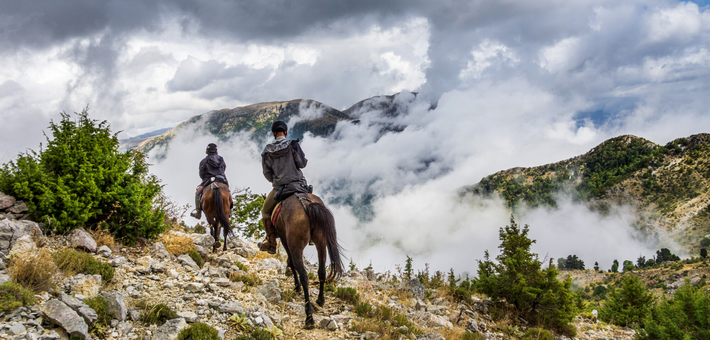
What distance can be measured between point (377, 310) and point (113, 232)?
7.24m

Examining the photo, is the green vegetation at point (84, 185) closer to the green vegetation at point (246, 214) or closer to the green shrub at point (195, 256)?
the green shrub at point (195, 256)

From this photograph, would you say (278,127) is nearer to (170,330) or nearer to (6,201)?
(170,330)

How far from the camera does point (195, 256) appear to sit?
920cm

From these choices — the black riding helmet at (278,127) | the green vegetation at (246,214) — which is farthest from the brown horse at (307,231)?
the green vegetation at (246,214)

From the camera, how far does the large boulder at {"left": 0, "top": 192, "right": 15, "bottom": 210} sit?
302 inches

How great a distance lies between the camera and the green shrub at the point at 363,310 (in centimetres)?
733

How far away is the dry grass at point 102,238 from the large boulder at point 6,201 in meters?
1.63

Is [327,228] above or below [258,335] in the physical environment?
above

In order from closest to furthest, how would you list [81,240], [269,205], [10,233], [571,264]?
[10,233] → [81,240] → [269,205] → [571,264]

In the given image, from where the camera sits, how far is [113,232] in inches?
352

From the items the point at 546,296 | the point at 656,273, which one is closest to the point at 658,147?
the point at 656,273

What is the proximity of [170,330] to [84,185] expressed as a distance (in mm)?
5638

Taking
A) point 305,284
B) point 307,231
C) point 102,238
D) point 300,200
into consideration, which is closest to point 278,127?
point 300,200

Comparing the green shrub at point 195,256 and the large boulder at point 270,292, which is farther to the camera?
the green shrub at point 195,256
